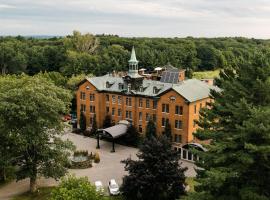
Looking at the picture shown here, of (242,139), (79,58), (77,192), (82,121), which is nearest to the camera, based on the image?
(242,139)

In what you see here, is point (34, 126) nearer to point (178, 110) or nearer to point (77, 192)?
point (77, 192)

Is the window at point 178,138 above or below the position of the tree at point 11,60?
below

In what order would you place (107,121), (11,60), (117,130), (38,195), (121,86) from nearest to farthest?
(38,195) < (117,130) < (121,86) < (107,121) < (11,60)

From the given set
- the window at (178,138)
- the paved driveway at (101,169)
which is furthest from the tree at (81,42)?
the window at (178,138)

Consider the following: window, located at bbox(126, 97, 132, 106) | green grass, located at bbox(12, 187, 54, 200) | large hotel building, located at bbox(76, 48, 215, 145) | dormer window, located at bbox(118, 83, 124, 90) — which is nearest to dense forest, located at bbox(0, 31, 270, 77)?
large hotel building, located at bbox(76, 48, 215, 145)

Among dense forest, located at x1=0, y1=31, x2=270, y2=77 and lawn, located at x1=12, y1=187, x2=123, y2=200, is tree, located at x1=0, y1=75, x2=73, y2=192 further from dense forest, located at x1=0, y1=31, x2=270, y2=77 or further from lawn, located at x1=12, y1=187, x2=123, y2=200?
dense forest, located at x1=0, y1=31, x2=270, y2=77

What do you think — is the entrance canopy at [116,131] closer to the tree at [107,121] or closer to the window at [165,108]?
the tree at [107,121]

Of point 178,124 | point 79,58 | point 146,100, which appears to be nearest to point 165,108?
point 178,124

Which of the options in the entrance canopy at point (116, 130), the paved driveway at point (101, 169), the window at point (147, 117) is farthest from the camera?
the window at point (147, 117)
